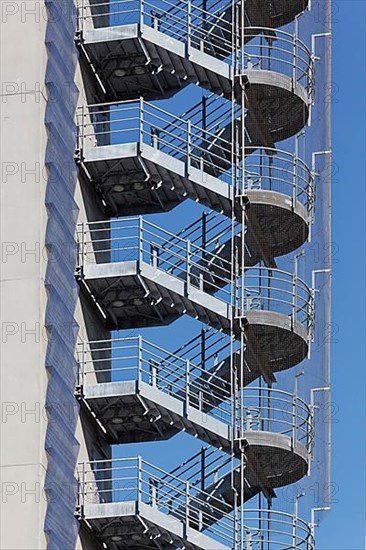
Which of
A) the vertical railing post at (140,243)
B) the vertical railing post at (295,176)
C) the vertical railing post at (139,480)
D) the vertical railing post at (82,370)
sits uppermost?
the vertical railing post at (295,176)

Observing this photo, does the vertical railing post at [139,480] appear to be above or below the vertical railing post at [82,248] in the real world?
below

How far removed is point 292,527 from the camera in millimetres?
58750

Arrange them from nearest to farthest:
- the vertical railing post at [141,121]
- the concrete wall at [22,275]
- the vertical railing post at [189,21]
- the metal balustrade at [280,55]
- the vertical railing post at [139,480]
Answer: the concrete wall at [22,275] < the vertical railing post at [139,480] < the vertical railing post at [141,121] < the vertical railing post at [189,21] < the metal balustrade at [280,55]

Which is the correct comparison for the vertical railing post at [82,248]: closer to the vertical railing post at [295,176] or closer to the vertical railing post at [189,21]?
the vertical railing post at [189,21]

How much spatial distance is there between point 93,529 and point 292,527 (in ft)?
15.6

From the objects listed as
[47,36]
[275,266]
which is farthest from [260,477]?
[47,36]

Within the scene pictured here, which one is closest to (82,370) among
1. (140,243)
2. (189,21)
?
(140,243)

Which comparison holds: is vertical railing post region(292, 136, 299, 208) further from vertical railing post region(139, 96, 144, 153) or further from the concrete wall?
the concrete wall

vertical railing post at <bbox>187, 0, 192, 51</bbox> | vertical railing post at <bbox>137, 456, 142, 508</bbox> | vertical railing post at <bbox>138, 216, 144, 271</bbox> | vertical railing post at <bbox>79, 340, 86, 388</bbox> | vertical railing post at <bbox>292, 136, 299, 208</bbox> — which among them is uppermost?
vertical railing post at <bbox>187, 0, 192, 51</bbox>

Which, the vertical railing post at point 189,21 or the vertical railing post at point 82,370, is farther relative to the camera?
the vertical railing post at point 189,21

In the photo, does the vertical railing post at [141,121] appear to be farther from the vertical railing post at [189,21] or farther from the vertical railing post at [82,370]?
the vertical railing post at [82,370]

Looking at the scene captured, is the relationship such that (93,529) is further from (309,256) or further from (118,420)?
(309,256)

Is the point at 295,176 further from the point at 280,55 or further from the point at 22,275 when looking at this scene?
the point at 22,275

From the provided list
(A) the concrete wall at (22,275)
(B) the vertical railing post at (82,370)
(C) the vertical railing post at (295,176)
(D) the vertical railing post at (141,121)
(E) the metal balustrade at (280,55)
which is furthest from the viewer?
(E) the metal balustrade at (280,55)
